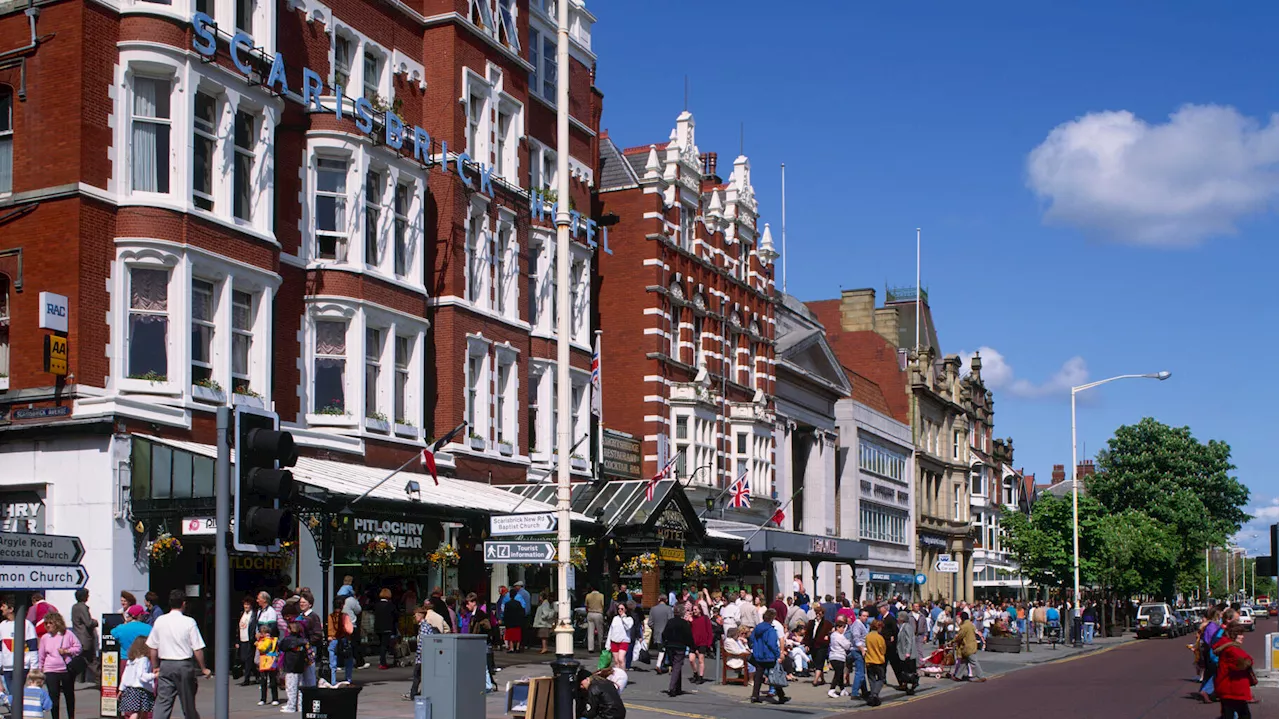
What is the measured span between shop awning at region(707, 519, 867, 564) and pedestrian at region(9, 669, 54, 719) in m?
27.0

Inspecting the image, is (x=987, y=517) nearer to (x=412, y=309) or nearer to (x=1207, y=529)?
(x=1207, y=529)

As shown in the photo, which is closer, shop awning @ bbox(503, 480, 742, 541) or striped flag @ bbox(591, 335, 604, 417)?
shop awning @ bbox(503, 480, 742, 541)

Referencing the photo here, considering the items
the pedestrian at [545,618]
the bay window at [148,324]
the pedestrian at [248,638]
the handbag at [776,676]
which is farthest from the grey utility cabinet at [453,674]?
the pedestrian at [545,618]

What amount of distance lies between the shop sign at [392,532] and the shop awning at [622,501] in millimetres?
6236

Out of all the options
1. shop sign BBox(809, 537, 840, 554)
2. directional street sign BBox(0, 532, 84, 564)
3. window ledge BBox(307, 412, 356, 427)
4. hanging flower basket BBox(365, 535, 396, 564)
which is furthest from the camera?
shop sign BBox(809, 537, 840, 554)

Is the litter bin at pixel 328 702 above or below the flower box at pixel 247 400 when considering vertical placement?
below

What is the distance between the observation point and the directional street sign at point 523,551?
1852cm

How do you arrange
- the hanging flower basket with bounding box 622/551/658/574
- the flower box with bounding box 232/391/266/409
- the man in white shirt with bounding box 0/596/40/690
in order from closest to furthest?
1. the man in white shirt with bounding box 0/596/40/690
2. the flower box with bounding box 232/391/266/409
3. the hanging flower basket with bounding box 622/551/658/574

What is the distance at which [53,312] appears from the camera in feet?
79.2

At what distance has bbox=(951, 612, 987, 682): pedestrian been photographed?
32000mm

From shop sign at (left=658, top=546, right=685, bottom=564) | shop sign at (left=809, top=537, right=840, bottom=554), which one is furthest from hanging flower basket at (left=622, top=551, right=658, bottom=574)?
shop sign at (left=809, top=537, right=840, bottom=554)

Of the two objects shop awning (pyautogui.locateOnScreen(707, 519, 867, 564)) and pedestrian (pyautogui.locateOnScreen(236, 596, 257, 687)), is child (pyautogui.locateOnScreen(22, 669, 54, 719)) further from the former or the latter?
shop awning (pyautogui.locateOnScreen(707, 519, 867, 564))

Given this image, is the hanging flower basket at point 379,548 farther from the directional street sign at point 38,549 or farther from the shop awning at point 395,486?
the directional street sign at point 38,549

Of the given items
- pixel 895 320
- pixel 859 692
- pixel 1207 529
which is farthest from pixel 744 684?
pixel 1207 529
